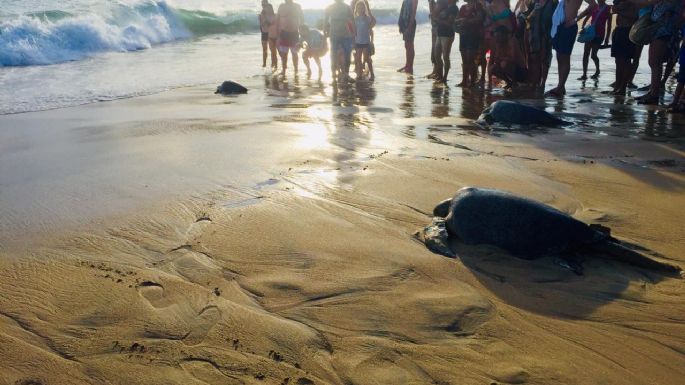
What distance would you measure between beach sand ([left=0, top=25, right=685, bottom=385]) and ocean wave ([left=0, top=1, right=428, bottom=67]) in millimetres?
11334

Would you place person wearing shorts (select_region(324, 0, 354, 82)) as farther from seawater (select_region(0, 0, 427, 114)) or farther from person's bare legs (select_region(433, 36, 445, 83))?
seawater (select_region(0, 0, 427, 114))

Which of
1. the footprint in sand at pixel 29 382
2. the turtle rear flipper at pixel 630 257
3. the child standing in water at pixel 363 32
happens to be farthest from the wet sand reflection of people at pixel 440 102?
the footprint in sand at pixel 29 382

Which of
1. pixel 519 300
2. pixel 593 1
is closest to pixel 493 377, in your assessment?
pixel 519 300

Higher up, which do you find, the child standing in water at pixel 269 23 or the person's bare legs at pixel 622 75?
the child standing in water at pixel 269 23

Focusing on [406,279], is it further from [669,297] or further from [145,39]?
[145,39]

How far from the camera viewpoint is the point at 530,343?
80.0 inches

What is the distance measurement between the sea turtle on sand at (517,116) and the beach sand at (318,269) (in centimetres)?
71

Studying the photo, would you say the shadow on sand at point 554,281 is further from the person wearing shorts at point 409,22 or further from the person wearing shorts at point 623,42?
the person wearing shorts at point 409,22

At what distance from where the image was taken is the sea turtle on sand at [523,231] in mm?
2625

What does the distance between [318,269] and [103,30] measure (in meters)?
17.9

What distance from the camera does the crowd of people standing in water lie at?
655 centimetres

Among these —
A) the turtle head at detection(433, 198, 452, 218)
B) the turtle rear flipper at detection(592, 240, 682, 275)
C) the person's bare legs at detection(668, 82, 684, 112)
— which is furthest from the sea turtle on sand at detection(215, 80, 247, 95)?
the turtle rear flipper at detection(592, 240, 682, 275)

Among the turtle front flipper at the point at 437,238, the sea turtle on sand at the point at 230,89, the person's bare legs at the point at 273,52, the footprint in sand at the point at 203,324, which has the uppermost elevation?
the person's bare legs at the point at 273,52

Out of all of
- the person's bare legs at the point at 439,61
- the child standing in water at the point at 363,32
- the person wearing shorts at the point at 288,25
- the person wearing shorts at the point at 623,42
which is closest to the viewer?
the person wearing shorts at the point at 623,42
